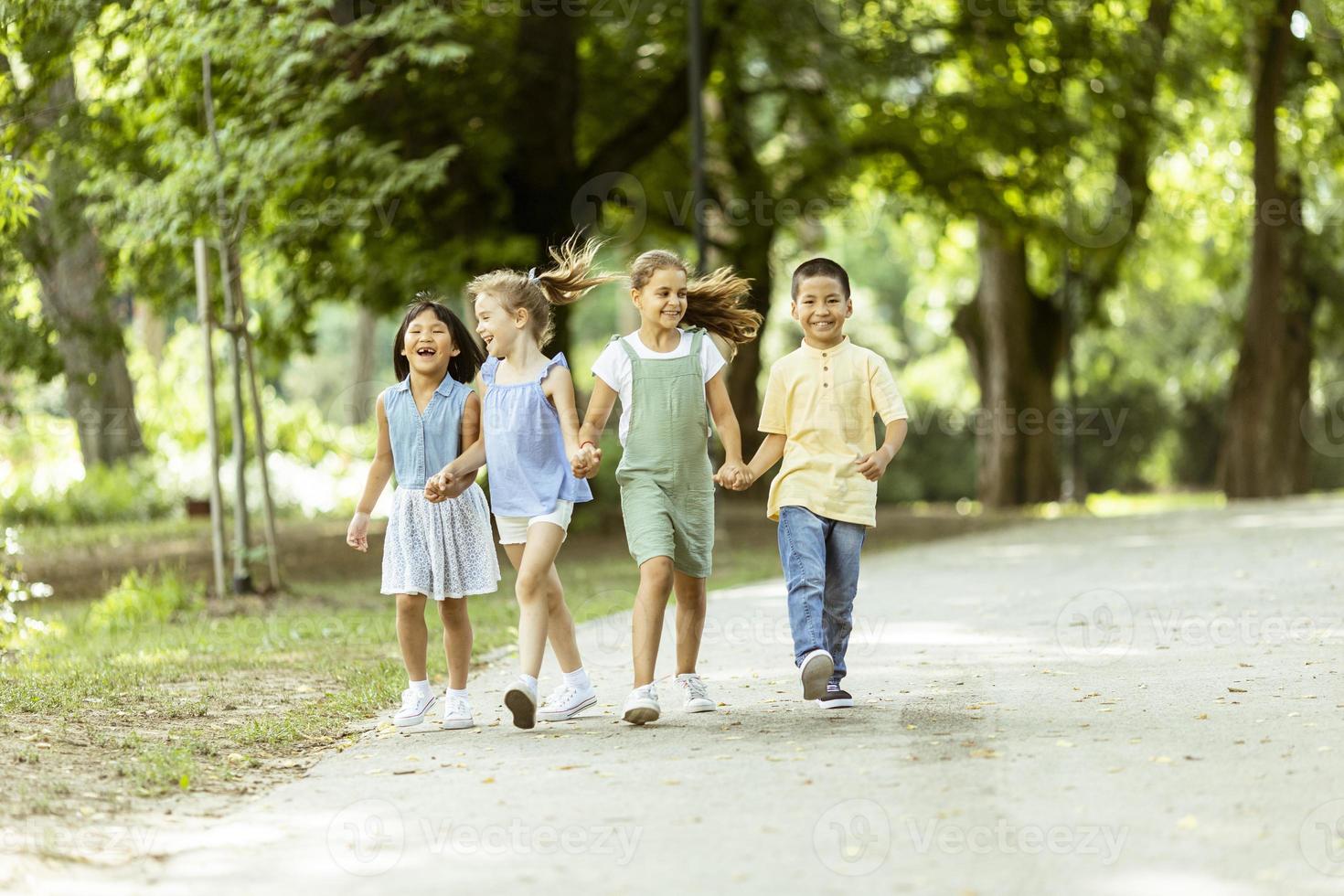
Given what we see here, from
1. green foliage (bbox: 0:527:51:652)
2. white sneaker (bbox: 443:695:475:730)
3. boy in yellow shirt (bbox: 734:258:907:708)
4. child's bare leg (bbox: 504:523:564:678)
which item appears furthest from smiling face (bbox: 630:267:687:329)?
green foliage (bbox: 0:527:51:652)

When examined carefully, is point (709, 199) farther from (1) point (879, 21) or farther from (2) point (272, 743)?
(2) point (272, 743)

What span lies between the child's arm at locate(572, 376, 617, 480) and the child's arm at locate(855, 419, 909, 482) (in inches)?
41.1

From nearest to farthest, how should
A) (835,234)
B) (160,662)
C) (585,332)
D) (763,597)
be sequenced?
(160,662) < (763,597) < (835,234) < (585,332)

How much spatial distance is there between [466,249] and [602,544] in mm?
3772

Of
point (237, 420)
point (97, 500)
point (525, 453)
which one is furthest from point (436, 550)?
point (97, 500)

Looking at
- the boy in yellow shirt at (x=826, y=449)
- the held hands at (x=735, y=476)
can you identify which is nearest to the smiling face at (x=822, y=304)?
the boy in yellow shirt at (x=826, y=449)

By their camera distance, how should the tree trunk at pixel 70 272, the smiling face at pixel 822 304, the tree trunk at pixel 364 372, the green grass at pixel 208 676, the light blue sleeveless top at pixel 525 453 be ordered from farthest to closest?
the tree trunk at pixel 364 372 → the tree trunk at pixel 70 272 → the smiling face at pixel 822 304 → the light blue sleeveless top at pixel 525 453 → the green grass at pixel 208 676

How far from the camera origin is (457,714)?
646cm

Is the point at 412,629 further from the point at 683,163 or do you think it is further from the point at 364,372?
the point at 364,372

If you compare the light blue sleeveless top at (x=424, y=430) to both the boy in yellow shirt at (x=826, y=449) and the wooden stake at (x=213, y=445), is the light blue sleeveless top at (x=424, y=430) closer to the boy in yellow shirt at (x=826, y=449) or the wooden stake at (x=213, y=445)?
the boy in yellow shirt at (x=826, y=449)

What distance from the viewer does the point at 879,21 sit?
744 inches

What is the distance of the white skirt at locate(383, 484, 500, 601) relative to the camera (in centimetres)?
649

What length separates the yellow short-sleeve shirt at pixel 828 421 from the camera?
6.48 meters

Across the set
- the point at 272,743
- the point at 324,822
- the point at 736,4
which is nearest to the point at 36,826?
the point at 324,822
